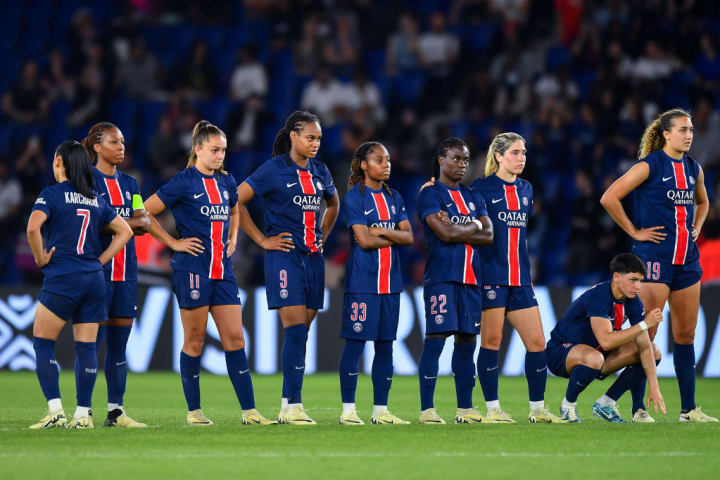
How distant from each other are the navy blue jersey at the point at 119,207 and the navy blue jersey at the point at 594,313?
3331 mm

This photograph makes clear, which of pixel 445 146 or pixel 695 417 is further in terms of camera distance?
pixel 445 146

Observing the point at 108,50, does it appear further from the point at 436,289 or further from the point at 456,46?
the point at 436,289

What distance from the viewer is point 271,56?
1952 centimetres

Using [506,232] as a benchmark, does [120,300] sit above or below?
below

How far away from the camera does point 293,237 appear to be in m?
8.69

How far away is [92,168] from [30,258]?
8622 millimetres

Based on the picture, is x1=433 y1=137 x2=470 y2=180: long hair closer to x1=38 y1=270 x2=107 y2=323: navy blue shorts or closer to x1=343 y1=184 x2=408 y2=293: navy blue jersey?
x1=343 y1=184 x2=408 y2=293: navy blue jersey

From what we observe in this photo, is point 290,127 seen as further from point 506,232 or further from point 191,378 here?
point 191,378

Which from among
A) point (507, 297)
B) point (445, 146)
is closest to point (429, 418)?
point (507, 297)

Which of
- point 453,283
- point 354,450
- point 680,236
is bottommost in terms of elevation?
point 354,450

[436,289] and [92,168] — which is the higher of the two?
[92,168]

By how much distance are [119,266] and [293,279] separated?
1248mm

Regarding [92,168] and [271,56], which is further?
[271,56]

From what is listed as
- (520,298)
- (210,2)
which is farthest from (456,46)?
(520,298)
